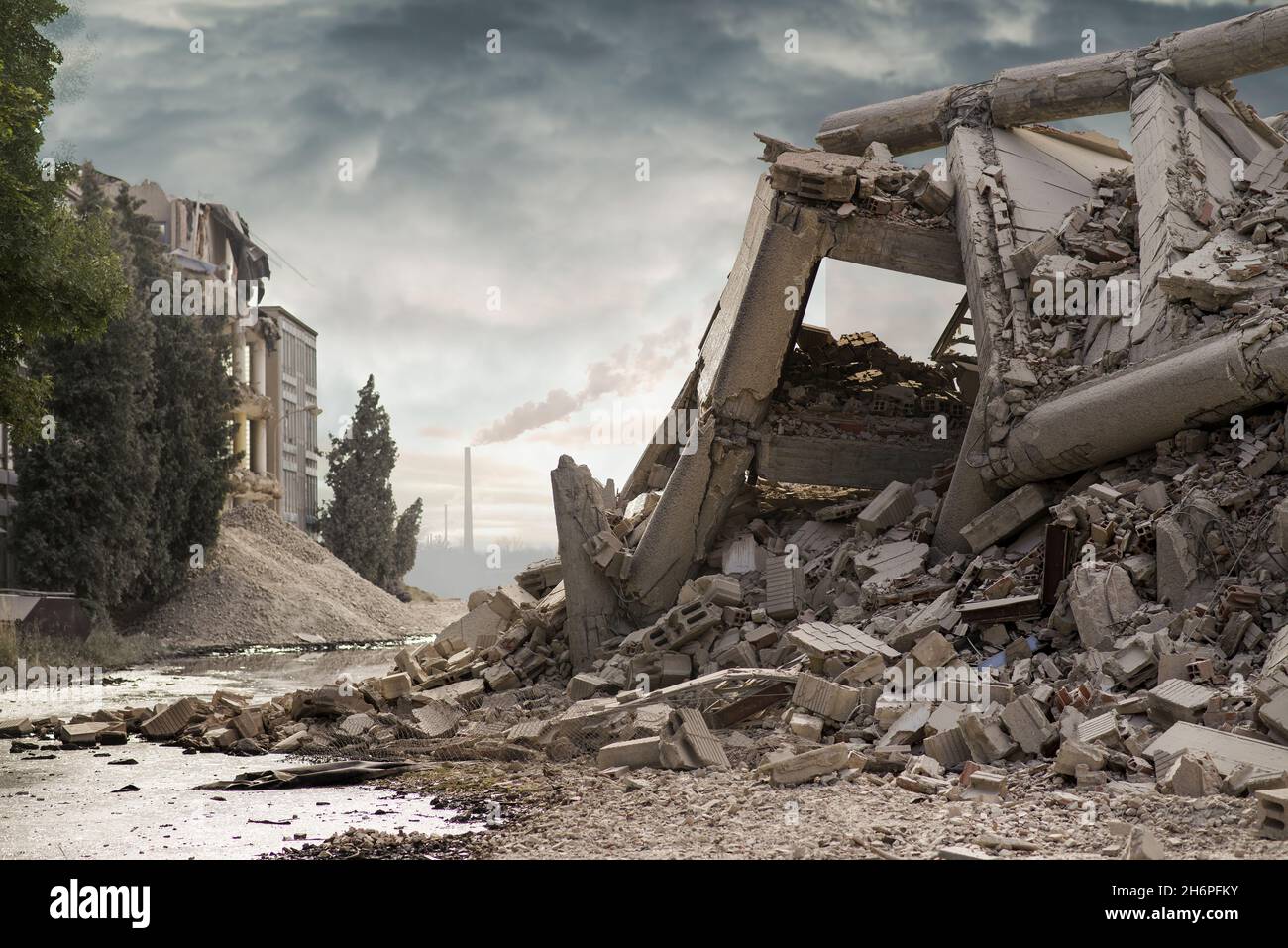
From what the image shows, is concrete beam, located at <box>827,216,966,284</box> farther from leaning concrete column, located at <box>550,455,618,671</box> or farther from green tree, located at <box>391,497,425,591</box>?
green tree, located at <box>391,497,425,591</box>

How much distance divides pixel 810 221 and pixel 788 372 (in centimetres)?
255

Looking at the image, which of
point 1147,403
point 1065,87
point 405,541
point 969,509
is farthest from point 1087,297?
point 405,541

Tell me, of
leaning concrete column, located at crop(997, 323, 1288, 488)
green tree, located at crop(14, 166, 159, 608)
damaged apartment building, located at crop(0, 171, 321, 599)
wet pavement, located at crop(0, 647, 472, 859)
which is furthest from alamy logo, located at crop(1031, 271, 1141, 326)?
damaged apartment building, located at crop(0, 171, 321, 599)

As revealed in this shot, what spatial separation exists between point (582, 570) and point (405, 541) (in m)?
27.5

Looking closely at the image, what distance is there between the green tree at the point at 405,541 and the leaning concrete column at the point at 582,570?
26698mm

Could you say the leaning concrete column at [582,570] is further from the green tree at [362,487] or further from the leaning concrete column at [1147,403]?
the green tree at [362,487]

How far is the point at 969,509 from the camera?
11.3 meters

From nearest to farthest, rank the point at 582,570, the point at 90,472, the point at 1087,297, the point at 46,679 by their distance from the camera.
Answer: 1. the point at 1087,297
2. the point at 582,570
3. the point at 46,679
4. the point at 90,472

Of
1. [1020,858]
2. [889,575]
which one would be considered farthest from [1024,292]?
Result: [1020,858]

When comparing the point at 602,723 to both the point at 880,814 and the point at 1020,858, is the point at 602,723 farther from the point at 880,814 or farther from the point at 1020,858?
the point at 1020,858

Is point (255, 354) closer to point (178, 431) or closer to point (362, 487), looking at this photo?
point (362, 487)

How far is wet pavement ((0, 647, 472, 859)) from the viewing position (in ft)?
21.5

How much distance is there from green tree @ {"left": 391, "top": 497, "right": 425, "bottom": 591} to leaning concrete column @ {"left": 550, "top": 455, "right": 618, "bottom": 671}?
26.7 m

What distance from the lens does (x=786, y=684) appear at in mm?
9266
